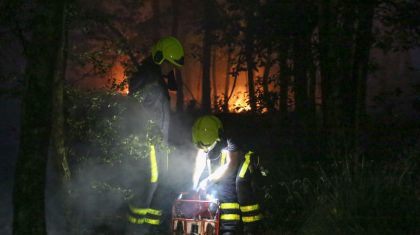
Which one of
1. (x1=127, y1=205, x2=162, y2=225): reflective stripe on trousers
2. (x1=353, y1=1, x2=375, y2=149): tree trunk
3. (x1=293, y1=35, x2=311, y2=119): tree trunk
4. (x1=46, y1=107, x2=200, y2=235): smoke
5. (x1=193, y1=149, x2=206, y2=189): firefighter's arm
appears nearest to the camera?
(x1=127, y1=205, x2=162, y2=225): reflective stripe on trousers

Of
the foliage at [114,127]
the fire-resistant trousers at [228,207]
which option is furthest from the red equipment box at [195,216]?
the foliage at [114,127]

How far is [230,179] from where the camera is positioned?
22.2 ft

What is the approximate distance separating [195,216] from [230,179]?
591mm

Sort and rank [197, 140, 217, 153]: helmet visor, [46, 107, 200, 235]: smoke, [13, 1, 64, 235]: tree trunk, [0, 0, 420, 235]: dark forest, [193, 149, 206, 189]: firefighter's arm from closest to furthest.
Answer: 1. [13, 1, 64, 235]: tree trunk
2. [0, 0, 420, 235]: dark forest
3. [197, 140, 217, 153]: helmet visor
4. [193, 149, 206, 189]: firefighter's arm
5. [46, 107, 200, 235]: smoke

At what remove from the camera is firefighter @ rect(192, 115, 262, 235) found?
21.9ft

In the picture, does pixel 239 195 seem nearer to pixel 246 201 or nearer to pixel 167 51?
pixel 246 201

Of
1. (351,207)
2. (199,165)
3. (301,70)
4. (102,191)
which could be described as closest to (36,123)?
(199,165)

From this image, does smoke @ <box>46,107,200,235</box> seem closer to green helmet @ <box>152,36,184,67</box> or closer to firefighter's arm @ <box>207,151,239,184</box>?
firefighter's arm @ <box>207,151,239,184</box>

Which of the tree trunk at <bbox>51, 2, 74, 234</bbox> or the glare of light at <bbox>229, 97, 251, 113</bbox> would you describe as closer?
the tree trunk at <bbox>51, 2, 74, 234</bbox>

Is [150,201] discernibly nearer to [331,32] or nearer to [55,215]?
[55,215]

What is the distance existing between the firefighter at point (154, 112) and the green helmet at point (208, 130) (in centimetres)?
49

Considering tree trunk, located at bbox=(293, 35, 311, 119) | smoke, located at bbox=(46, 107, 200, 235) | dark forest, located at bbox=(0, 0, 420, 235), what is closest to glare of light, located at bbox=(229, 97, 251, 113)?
tree trunk, located at bbox=(293, 35, 311, 119)

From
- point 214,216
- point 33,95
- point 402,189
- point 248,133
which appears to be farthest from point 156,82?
point 248,133

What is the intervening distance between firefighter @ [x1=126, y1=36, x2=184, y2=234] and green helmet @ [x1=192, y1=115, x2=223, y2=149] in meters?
0.49
